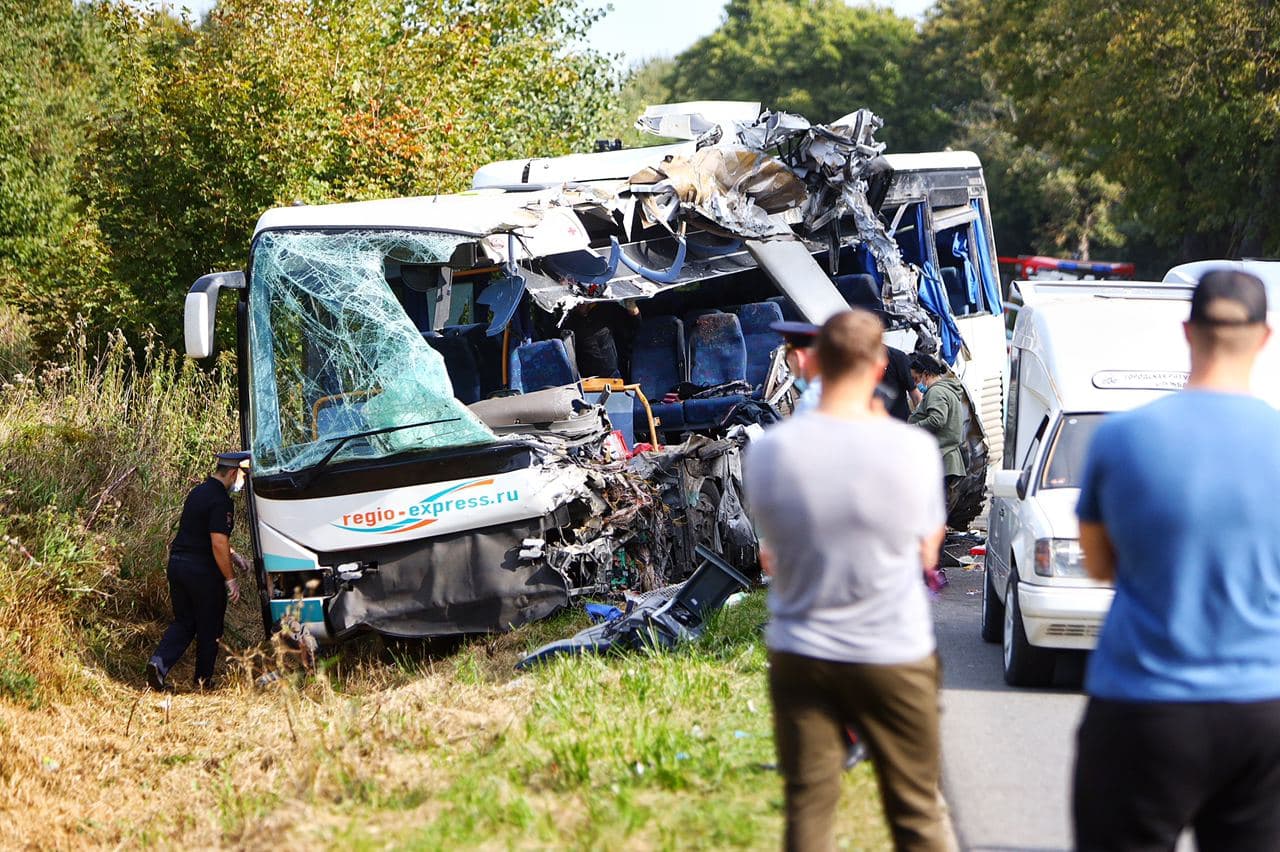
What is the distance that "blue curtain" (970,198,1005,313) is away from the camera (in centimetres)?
1455

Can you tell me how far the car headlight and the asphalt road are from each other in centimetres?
64

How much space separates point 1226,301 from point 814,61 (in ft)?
191

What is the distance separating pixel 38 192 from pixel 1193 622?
2015cm

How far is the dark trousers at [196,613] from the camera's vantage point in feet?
31.7

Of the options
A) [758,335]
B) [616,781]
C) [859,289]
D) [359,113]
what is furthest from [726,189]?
[616,781]

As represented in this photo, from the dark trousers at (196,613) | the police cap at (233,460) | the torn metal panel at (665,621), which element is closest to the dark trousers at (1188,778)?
the torn metal panel at (665,621)

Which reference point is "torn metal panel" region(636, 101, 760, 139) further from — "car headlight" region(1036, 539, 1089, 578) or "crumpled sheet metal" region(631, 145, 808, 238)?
"car headlight" region(1036, 539, 1089, 578)

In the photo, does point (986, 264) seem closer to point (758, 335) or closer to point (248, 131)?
point (758, 335)

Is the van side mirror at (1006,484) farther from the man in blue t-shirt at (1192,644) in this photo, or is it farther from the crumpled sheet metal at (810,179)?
the crumpled sheet metal at (810,179)

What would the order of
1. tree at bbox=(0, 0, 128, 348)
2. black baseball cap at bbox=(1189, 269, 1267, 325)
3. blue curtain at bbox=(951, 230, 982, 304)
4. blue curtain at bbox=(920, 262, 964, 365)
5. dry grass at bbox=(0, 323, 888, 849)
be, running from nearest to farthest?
black baseball cap at bbox=(1189, 269, 1267, 325) → dry grass at bbox=(0, 323, 888, 849) → blue curtain at bbox=(920, 262, 964, 365) → blue curtain at bbox=(951, 230, 982, 304) → tree at bbox=(0, 0, 128, 348)

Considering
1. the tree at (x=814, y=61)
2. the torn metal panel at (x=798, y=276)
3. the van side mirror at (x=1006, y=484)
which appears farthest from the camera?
the tree at (x=814, y=61)

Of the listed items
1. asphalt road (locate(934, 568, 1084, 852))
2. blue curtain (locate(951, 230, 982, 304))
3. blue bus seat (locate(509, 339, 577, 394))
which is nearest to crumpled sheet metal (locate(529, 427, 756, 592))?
blue bus seat (locate(509, 339, 577, 394))

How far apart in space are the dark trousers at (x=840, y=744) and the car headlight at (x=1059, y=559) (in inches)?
135

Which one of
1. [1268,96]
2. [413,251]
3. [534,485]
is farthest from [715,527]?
[1268,96]
